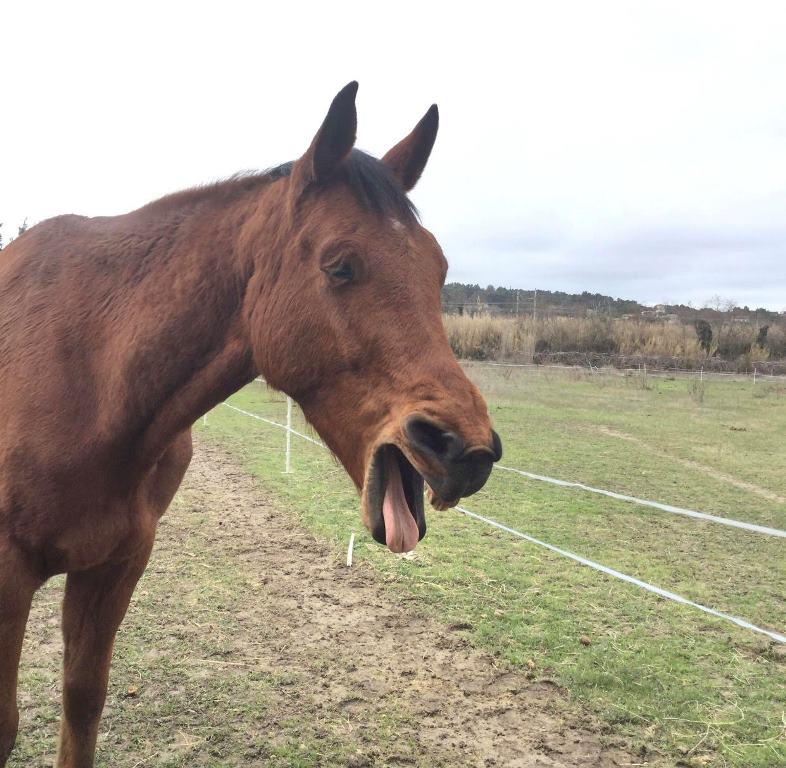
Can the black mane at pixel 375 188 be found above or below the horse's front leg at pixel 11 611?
above

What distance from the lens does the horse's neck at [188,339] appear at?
6.34 ft

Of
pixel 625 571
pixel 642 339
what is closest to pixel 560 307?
pixel 642 339

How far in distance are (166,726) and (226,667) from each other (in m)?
0.65

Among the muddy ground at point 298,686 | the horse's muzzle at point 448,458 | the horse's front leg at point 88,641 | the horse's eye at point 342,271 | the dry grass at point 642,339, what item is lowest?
the muddy ground at point 298,686

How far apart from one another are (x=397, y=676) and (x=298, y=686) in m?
0.65

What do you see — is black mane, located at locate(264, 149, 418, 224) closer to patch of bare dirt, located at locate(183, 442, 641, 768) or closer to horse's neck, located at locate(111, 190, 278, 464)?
horse's neck, located at locate(111, 190, 278, 464)

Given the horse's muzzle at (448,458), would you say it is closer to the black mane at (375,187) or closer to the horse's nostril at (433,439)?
the horse's nostril at (433,439)

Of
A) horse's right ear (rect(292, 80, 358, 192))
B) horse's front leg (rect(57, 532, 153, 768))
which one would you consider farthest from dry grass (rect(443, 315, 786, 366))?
horse's right ear (rect(292, 80, 358, 192))

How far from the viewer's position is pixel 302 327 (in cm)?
173

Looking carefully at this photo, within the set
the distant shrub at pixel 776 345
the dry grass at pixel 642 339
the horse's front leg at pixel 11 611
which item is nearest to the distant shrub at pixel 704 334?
the dry grass at pixel 642 339

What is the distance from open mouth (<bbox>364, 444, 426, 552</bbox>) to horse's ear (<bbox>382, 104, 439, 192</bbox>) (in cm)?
105

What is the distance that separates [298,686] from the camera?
366cm

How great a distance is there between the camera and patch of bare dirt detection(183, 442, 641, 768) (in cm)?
311

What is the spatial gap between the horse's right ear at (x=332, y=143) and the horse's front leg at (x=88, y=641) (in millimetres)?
1653
